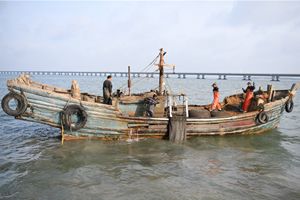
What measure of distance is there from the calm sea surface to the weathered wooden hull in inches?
18.1

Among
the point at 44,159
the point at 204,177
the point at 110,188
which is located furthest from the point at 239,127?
the point at 44,159

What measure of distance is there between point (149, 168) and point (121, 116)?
3247mm

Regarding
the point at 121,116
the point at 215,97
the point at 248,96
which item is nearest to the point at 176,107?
the point at 215,97

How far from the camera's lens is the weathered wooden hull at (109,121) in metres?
11.2

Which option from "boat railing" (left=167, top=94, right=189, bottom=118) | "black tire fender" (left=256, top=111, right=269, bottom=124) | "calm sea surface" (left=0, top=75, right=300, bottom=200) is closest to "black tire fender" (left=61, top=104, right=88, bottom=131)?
"calm sea surface" (left=0, top=75, right=300, bottom=200)

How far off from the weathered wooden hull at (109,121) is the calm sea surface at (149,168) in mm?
460

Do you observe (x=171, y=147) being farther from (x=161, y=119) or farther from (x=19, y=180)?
(x=19, y=180)

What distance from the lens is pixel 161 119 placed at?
12500 millimetres

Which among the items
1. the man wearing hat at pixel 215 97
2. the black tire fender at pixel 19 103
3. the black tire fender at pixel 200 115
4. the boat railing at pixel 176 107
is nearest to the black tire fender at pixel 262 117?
the man wearing hat at pixel 215 97

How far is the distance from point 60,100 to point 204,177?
687 centimetres

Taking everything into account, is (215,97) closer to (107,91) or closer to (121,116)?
(121,116)

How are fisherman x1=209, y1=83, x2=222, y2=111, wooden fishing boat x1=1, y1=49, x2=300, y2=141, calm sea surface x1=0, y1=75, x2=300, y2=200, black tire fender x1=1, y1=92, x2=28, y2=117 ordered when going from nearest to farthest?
calm sea surface x1=0, y1=75, x2=300, y2=200
black tire fender x1=1, y1=92, x2=28, y2=117
wooden fishing boat x1=1, y1=49, x2=300, y2=141
fisherman x1=209, y1=83, x2=222, y2=111

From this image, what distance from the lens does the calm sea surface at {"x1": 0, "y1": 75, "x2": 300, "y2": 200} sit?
7.84m

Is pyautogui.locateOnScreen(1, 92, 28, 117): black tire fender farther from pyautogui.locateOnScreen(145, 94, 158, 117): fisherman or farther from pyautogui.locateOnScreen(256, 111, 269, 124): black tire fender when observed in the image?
pyautogui.locateOnScreen(256, 111, 269, 124): black tire fender
